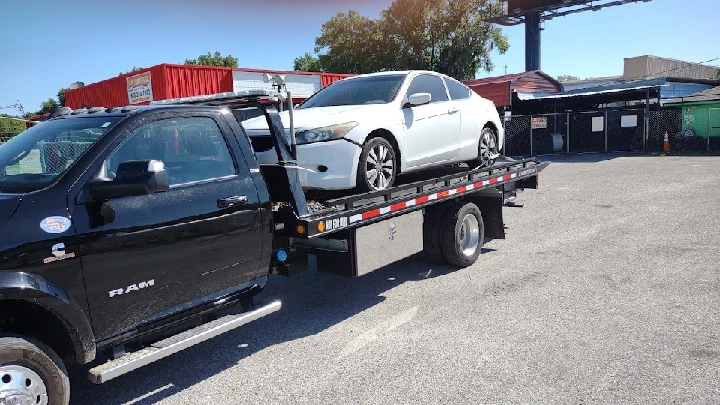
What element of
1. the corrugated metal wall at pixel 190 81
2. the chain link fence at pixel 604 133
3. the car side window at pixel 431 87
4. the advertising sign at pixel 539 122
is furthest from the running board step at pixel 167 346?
the advertising sign at pixel 539 122

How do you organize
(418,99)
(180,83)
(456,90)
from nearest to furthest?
Answer: (418,99)
(456,90)
(180,83)

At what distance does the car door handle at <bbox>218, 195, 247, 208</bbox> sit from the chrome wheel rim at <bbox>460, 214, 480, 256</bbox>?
3.41 metres

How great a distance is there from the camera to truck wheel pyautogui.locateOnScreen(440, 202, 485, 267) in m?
6.47

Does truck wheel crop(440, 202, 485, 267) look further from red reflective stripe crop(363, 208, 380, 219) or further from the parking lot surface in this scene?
red reflective stripe crop(363, 208, 380, 219)

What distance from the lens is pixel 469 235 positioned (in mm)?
6996

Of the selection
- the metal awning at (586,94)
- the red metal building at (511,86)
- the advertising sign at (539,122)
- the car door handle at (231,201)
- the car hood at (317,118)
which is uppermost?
the red metal building at (511,86)

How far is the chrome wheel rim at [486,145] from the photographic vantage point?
7750mm

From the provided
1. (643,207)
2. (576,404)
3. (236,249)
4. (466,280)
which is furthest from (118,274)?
(643,207)

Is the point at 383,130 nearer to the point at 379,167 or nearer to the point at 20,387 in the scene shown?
the point at 379,167

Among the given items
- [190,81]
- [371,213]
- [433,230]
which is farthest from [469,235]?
[190,81]

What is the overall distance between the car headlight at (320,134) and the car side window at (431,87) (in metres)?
1.46

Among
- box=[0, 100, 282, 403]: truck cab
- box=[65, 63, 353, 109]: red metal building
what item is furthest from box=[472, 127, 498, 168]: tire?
box=[65, 63, 353, 109]: red metal building

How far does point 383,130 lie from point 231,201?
2208 millimetres

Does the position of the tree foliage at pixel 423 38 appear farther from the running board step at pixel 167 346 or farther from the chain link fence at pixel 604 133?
the running board step at pixel 167 346
